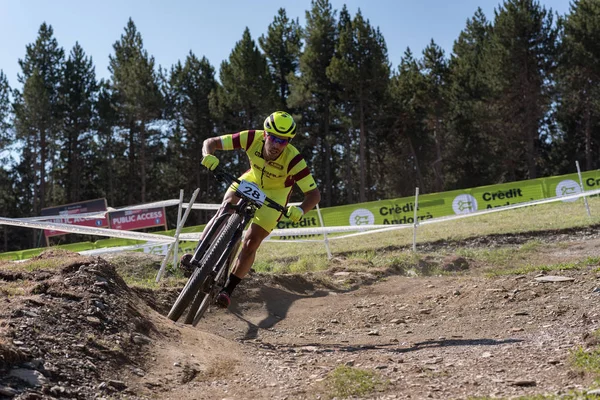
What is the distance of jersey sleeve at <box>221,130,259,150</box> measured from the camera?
263 inches

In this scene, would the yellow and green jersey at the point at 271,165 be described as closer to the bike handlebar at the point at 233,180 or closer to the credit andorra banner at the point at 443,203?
the bike handlebar at the point at 233,180

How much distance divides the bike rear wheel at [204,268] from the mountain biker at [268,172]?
348 mm

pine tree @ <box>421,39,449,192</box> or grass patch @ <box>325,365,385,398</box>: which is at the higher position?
pine tree @ <box>421,39,449,192</box>

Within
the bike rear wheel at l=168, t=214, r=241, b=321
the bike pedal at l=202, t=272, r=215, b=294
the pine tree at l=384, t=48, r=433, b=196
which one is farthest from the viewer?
the pine tree at l=384, t=48, r=433, b=196

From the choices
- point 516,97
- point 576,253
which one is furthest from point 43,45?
point 576,253

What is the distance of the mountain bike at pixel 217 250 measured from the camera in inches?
224

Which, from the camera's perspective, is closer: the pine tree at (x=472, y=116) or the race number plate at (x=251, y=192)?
the race number plate at (x=251, y=192)

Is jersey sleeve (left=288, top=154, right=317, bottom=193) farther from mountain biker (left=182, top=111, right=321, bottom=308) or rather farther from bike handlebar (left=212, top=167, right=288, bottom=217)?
bike handlebar (left=212, top=167, right=288, bottom=217)

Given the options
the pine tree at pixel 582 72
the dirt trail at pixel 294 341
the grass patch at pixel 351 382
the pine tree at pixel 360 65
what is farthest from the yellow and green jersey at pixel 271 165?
the pine tree at pixel 582 72

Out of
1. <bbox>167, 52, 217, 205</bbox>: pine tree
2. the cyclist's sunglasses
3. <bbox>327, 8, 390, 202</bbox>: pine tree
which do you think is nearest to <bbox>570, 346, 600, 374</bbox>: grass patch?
the cyclist's sunglasses

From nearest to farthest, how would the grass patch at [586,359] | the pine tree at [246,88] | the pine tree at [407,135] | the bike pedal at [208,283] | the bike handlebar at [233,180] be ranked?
the grass patch at [586,359] → the bike pedal at [208,283] → the bike handlebar at [233,180] → the pine tree at [246,88] → the pine tree at [407,135]

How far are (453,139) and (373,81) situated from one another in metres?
10.2

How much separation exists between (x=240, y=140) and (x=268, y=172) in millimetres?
512

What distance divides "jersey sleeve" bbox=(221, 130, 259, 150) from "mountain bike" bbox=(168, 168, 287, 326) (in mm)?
627
